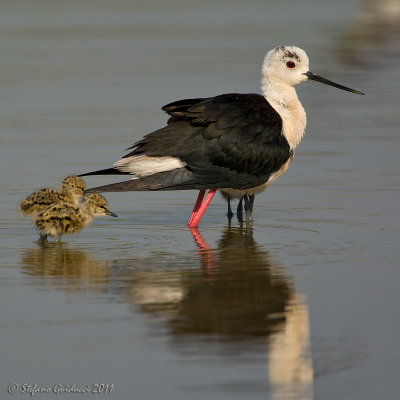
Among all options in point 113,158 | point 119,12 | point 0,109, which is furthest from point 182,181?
point 119,12

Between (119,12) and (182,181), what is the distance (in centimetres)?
1774

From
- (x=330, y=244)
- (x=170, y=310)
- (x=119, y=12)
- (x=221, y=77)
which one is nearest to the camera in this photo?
(x=170, y=310)

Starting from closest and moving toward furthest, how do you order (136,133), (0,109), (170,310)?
(170,310)
(136,133)
(0,109)

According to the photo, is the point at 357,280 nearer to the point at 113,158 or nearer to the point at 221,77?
the point at 113,158

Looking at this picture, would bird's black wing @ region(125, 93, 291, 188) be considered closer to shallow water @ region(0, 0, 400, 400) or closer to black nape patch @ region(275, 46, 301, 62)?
shallow water @ region(0, 0, 400, 400)

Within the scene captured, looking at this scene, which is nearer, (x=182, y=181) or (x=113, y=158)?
(x=182, y=181)

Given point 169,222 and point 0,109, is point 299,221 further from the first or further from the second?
point 0,109

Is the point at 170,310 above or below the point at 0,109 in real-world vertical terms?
below

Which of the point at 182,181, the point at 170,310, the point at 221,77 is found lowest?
the point at 170,310

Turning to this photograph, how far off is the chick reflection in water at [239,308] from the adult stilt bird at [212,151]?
3.00 feet

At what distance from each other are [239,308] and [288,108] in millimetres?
3779

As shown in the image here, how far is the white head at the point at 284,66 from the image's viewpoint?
1098cm

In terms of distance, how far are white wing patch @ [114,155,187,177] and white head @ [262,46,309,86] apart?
5.64 feet

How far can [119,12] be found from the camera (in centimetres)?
2697
